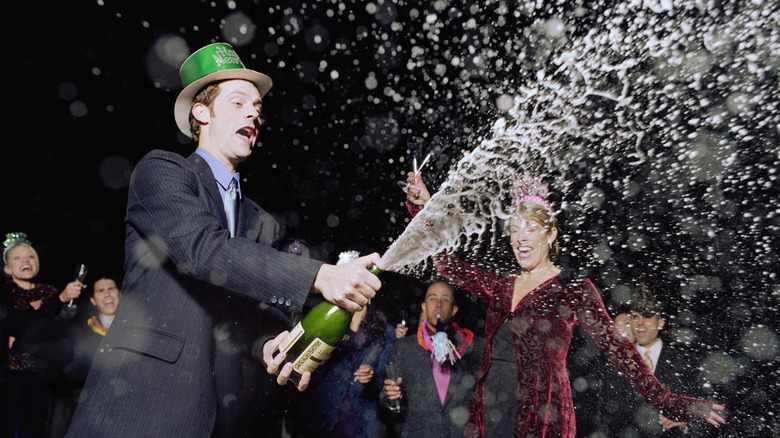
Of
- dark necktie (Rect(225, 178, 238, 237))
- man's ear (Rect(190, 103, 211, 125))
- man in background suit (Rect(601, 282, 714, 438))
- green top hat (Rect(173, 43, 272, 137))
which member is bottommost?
man in background suit (Rect(601, 282, 714, 438))

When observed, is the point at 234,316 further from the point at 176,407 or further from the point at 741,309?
the point at 741,309

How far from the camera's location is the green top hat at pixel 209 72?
1.90m

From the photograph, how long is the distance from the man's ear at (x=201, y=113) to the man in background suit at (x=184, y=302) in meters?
0.29

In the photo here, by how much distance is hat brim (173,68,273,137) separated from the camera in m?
1.90

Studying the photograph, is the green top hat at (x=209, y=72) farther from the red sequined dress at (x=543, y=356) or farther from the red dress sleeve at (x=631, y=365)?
the red dress sleeve at (x=631, y=365)

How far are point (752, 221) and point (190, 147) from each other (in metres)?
8.92

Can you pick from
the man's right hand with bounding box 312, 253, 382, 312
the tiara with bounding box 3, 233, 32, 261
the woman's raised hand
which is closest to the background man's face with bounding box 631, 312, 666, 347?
the woman's raised hand

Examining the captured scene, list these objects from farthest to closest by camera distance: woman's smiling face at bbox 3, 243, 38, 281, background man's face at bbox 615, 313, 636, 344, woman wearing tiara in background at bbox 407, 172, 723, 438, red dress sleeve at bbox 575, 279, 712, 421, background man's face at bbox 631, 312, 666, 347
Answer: woman's smiling face at bbox 3, 243, 38, 281, background man's face at bbox 615, 313, 636, 344, background man's face at bbox 631, 312, 666, 347, woman wearing tiara in background at bbox 407, 172, 723, 438, red dress sleeve at bbox 575, 279, 712, 421

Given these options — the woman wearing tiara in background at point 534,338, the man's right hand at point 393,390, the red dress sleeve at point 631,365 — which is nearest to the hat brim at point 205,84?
the woman wearing tiara in background at point 534,338

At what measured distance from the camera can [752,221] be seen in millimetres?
6492

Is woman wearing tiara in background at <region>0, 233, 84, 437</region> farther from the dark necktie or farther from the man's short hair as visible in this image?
the dark necktie

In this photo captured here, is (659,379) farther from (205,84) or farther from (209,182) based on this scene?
(205,84)

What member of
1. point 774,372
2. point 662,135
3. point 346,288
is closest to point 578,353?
point 774,372

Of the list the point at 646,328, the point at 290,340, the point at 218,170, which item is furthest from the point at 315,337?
the point at 646,328
